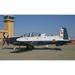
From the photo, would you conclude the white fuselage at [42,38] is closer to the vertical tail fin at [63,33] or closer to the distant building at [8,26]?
the vertical tail fin at [63,33]

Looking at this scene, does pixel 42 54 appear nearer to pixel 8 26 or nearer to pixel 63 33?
pixel 63 33

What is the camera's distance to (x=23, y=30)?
480cm

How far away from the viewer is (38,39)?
4.89 metres

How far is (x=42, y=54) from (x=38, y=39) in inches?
11.8

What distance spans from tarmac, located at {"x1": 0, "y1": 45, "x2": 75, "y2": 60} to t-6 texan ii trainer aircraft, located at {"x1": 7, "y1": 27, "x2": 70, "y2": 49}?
0.32ft

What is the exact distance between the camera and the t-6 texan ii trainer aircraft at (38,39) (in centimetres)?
482

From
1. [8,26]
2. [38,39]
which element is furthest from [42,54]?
[8,26]

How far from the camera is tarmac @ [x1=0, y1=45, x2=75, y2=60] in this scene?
480cm

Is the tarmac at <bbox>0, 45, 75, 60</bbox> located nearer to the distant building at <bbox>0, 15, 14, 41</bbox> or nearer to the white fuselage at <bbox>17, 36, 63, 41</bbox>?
the white fuselage at <bbox>17, 36, 63, 41</bbox>
